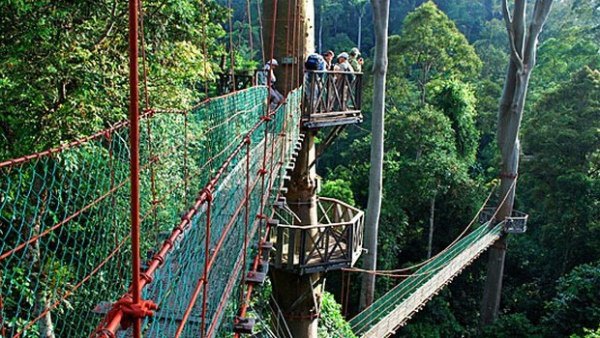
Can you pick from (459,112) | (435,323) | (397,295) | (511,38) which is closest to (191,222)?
(397,295)

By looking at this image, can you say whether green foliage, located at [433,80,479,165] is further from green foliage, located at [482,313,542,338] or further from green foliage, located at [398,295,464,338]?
green foliage, located at [482,313,542,338]

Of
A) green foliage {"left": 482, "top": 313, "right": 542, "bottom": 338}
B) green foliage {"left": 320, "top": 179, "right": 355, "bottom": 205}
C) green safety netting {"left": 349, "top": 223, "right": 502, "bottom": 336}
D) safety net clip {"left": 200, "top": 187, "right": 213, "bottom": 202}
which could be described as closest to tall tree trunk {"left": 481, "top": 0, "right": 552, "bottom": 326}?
green foliage {"left": 482, "top": 313, "right": 542, "bottom": 338}

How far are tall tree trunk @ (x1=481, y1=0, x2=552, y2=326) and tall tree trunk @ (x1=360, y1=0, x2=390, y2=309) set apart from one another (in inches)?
78.6

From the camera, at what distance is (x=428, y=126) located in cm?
825

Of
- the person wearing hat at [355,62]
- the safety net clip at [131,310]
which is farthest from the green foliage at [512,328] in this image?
the safety net clip at [131,310]

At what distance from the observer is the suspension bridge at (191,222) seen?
1.37 metres

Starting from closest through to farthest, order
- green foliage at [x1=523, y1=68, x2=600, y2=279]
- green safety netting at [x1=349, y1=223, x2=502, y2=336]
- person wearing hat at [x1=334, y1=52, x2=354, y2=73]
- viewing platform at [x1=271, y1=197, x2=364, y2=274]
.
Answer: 1. viewing platform at [x1=271, y1=197, x2=364, y2=274]
2. person wearing hat at [x1=334, y1=52, x2=354, y2=73]
3. green safety netting at [x1=349, y1=223, x2=502, y2=336]
4. green foliage at [x1=523, y1=68, x2=600, y2=279]

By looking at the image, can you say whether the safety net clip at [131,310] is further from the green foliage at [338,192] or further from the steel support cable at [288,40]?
the green foliage at [338,192]

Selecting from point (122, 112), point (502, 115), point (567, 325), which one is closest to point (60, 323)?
point (122, 112)

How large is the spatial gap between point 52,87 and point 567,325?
6.24 meters

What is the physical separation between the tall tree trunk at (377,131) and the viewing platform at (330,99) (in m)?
1.35

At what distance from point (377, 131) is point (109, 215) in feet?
12.8

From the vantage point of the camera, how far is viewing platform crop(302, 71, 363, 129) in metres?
4.00

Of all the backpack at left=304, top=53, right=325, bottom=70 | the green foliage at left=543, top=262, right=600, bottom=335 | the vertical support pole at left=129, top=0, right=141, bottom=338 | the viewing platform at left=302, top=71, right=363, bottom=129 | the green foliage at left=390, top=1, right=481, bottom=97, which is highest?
the green foliage at left=390, top=1, right=481, bottom=97
